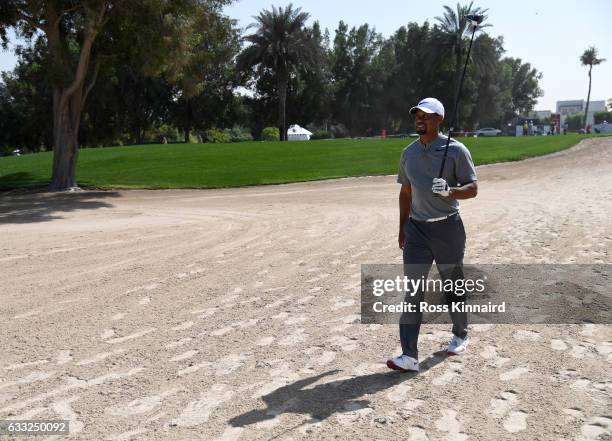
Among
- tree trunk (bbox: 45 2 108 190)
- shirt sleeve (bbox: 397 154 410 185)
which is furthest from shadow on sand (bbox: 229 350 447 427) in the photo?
tree trunk (bbox: 45 2 108 190)

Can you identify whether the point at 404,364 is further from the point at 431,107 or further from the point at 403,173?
the point at 431,107

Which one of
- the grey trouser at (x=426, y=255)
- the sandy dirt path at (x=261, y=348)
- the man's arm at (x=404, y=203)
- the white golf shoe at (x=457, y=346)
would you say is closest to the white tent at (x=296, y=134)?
the sandy dirt path at (x=261, y=348)

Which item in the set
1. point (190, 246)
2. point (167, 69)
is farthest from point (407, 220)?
point (167, 69)

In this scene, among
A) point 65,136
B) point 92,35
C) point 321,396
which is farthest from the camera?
point 65,136

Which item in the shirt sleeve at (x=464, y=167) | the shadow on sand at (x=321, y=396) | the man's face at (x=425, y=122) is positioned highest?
the man's face at (x=425, y=122)

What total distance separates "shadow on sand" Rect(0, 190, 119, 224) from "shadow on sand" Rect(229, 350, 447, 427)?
39.2ft

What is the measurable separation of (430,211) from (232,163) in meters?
23.8

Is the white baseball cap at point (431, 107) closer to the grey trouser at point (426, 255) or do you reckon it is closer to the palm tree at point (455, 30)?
the grey trouser at point (426, 255)

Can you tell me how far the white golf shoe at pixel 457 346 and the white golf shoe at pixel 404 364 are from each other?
0.51m

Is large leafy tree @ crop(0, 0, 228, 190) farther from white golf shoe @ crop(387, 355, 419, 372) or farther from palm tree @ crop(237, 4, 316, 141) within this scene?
palm tree @ crop(237, 4, 316, 141)

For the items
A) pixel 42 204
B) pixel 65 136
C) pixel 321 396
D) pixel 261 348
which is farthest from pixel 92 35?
pixel 321 396

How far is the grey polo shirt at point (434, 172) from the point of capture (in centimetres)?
477

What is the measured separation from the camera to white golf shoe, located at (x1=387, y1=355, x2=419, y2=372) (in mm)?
4699

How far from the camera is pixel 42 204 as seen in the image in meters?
18.6
